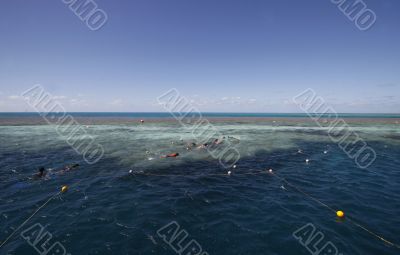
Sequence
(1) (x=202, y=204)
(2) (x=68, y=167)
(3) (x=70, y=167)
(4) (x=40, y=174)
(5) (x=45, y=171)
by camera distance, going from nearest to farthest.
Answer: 1. (1) (x=202, y=204)
2. (4) (x=40, y=174)
3. (5) (x=45, y=171)
4. (3) (x=70, y=167)
5. (2) (x=68, y=167)

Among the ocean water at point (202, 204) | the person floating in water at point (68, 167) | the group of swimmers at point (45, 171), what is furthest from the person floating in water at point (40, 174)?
the person floating in water at point (68, 167)

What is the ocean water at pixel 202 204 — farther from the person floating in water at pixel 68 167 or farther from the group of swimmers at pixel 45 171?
the person floating in water at pixel 68 167

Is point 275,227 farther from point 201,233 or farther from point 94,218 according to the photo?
point 94,218

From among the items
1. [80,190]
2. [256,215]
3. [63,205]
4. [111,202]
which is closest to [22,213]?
[63,205]

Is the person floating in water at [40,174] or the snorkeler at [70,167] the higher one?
the snorkeler at [70,167]

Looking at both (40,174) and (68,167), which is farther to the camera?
(68,167)

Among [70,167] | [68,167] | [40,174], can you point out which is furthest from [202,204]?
[68,167]

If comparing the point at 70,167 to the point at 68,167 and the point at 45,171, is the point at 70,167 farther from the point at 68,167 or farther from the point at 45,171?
the point at 45,171

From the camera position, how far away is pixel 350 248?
9602 mm

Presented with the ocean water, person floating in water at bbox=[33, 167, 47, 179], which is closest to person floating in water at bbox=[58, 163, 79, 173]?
the ocean water

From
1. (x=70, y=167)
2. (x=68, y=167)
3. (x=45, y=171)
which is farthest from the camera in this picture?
(x=68, y=167)

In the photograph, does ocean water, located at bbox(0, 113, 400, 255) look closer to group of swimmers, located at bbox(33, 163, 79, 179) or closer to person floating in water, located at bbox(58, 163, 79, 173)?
group of swimmers, located at bbox(33, 163, 79, 179)

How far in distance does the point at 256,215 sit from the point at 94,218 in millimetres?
9285

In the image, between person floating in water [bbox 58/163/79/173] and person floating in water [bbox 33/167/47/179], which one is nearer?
person floating in water [bbox 33/167/47/179]
